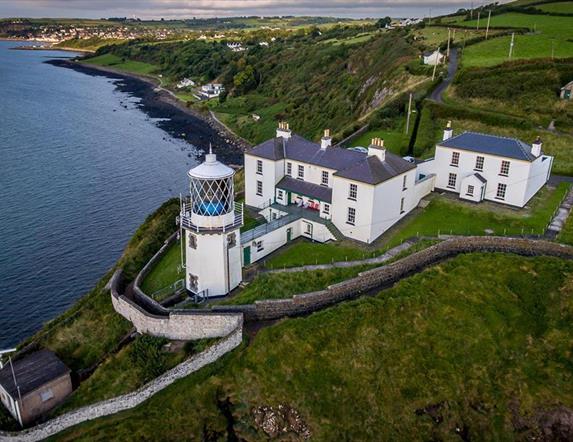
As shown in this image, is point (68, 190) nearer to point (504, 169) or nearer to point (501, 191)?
point (501, 191)

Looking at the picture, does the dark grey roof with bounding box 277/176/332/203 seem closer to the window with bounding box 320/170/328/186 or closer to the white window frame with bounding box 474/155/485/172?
the window with bounding box 320/170/328/186

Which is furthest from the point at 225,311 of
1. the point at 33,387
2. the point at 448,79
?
the point at 448,79

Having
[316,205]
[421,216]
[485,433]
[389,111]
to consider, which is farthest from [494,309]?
[389,111]

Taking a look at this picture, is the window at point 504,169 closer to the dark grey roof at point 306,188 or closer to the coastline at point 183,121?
the dark grey roof at point 306,188

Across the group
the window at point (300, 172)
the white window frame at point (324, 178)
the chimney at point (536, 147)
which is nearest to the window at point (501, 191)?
the chimney at point (536, 147)

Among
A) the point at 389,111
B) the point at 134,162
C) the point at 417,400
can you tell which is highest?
the point at 389,111

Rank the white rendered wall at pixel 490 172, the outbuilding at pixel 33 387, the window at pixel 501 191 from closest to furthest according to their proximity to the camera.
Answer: the outbuilding at pixel 33 387 < the white rendered wall at pixel 490 172 < the window at pixel 501 191

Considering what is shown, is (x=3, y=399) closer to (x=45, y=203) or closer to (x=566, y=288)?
(x=566, y=288)
